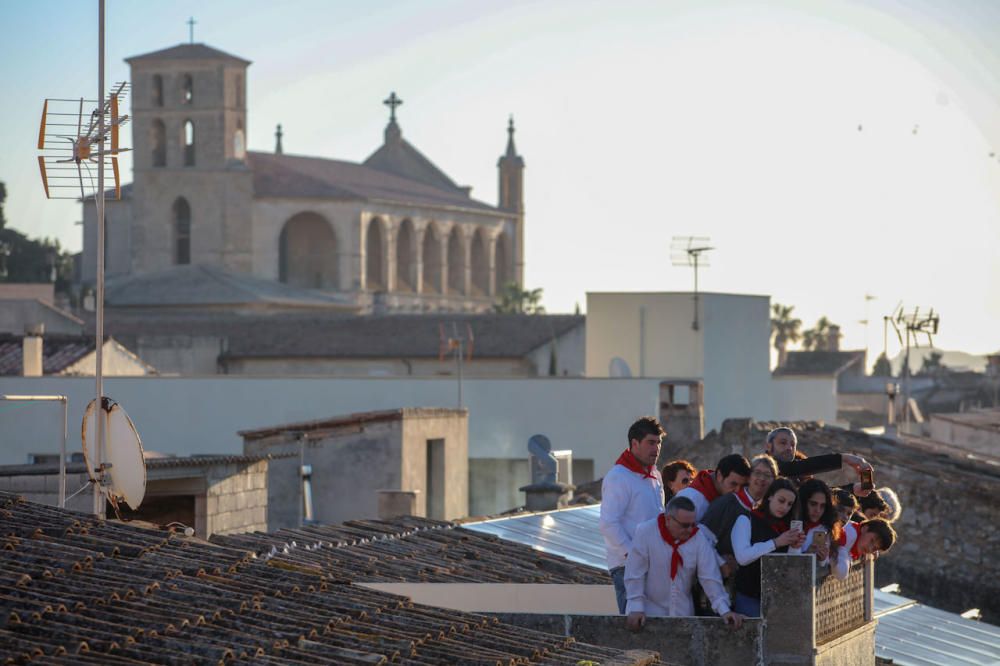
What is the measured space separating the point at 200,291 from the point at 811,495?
68.6 metres

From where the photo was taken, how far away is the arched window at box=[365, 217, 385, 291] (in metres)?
96.4

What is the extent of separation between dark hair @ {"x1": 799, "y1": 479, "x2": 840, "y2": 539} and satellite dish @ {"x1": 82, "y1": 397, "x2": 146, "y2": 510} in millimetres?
3348

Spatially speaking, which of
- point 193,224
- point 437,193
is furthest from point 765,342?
point 437,193

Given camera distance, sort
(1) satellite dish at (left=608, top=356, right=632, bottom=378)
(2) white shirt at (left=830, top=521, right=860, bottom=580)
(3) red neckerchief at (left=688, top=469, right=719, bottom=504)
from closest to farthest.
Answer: (3) red neckerchief at (left=688, top=469, right=719, bottom=504), (2) white shirt at (left=830, top=521, right=860, bottom=580), (1) satellite dish at (left=608, top=356, right=632, bottom=378)

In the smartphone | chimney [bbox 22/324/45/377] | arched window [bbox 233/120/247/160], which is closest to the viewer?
the smartphone

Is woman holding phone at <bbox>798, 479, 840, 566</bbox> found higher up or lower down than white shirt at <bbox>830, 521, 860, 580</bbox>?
higher up

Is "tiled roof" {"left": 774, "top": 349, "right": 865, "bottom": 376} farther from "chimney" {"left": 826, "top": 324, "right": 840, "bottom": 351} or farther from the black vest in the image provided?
the black vest

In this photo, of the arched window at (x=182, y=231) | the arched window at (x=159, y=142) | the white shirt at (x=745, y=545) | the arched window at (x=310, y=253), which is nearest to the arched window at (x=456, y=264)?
the arched window at (x=310, y=253)

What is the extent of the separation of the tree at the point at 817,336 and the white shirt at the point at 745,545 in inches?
3449

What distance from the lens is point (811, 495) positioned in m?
9.43

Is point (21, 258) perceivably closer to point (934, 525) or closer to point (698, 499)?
point (934, 525)

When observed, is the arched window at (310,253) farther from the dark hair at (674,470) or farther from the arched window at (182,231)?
the dark hair at (674,470)

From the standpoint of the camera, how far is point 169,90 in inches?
3438

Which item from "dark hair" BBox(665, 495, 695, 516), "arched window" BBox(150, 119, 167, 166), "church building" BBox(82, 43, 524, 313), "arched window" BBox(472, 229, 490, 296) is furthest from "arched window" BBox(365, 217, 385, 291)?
"dark hair" BBox(665, 495, 695, 516)
